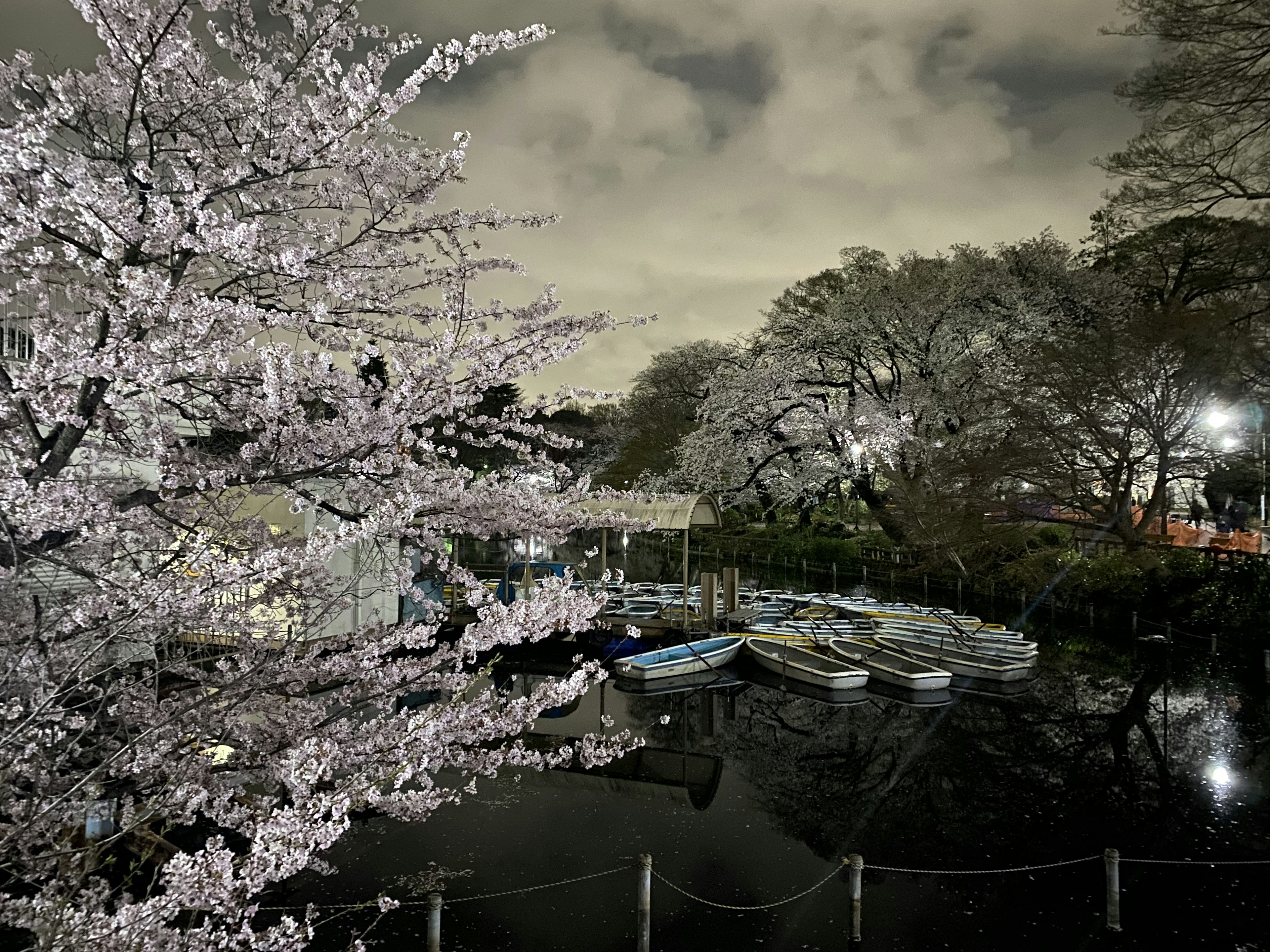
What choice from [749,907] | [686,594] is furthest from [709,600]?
[749,907]

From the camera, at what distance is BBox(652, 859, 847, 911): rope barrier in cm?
639

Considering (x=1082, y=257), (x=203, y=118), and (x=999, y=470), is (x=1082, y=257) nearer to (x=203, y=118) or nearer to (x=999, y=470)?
(x=999, y=470)

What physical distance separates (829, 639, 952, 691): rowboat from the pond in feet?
1.89

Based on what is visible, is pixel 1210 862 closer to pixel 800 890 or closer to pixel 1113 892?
pixel 1113 892

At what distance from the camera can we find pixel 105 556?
15.7 feet

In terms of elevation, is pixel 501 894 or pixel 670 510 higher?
pixel 670 510

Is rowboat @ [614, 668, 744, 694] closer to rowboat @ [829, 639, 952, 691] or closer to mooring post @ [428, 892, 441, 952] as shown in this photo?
rowboat @ [829, 639, 952, 691]

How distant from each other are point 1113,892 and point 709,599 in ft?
36.1

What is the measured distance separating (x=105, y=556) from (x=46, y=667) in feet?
3.52

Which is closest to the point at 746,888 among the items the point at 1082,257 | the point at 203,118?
the point at 203,118

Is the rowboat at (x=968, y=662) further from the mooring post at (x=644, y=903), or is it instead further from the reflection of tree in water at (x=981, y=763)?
the mooring post at (x=644, y=903)

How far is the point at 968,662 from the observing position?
47.3 feet

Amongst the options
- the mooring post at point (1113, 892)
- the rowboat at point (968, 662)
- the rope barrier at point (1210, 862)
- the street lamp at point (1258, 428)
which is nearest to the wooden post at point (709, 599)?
the rowboat at point (968, 662)

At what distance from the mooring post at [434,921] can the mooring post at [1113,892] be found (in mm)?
5495
